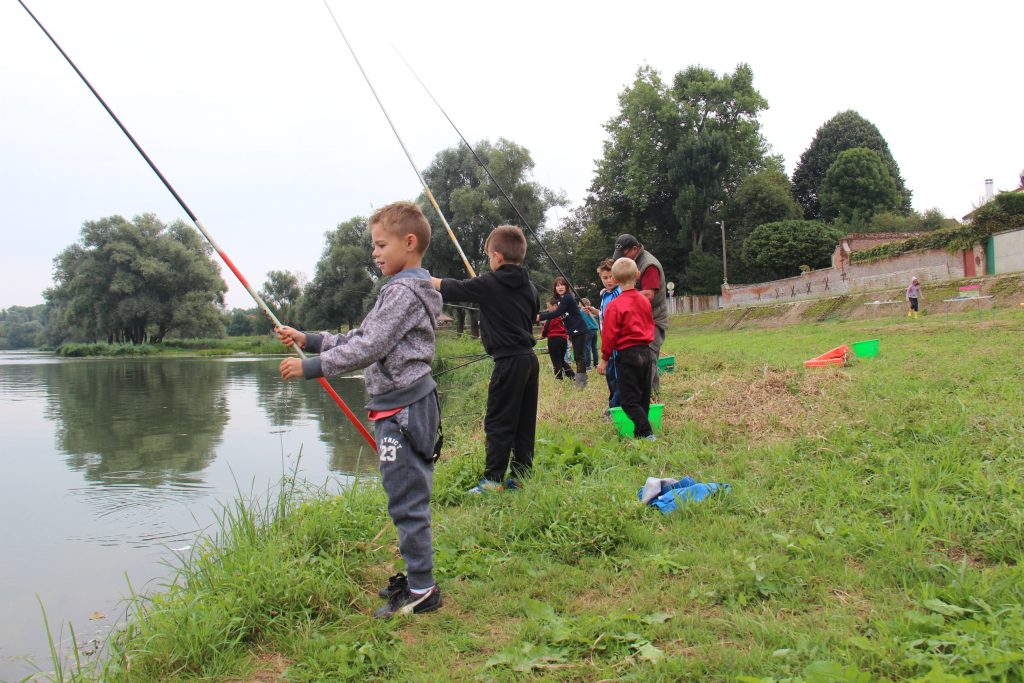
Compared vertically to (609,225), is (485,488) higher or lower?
lower

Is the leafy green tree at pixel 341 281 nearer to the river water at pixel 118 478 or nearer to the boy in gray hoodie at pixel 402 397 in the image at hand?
the river water at pixel 118 478

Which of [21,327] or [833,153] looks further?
[21,327]

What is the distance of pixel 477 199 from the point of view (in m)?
34.1

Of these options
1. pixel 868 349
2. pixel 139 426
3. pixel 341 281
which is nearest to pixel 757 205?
pixel 341 281

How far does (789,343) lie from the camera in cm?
1423

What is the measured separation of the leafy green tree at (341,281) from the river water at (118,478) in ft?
65.0

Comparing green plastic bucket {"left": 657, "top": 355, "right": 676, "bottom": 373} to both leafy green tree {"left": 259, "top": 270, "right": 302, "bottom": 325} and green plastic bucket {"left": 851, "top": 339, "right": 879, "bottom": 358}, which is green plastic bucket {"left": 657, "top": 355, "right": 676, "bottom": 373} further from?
leafy green tree {"left": 259, "top": 270, "right": 302, "bottom": 325}

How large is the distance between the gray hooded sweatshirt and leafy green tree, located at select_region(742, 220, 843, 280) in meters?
42.0

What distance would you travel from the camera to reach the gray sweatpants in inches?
114

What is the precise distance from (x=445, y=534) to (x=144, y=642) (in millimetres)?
1445

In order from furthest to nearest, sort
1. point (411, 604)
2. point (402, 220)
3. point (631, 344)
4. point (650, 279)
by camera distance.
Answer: point (650, 279)
point (631, 344)
point (402, 220)
point (411, 604)

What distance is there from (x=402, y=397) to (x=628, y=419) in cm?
313

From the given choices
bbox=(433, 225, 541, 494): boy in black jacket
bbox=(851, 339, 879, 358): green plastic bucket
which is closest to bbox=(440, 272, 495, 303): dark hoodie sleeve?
bbox=(433, 225, 541, 494): boy in black jacket

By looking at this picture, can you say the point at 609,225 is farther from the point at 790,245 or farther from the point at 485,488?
the point at 485,488
